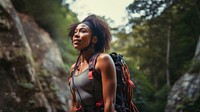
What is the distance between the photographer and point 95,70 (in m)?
2.57

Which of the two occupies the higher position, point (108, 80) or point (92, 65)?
point (92, 65)

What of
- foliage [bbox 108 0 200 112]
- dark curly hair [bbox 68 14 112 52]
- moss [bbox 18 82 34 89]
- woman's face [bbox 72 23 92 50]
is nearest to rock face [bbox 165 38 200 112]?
foliage [bbox 108 0 200 112]

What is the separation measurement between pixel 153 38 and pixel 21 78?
14892 millimetres

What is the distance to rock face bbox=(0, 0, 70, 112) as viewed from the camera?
322 inches

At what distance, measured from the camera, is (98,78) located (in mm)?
2588

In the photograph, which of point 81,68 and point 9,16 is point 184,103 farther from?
point 81,68

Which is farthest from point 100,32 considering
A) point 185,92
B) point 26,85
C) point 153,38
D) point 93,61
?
point 153,38

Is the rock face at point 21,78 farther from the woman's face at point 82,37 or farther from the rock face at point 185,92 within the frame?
the woman's face at point 82,37

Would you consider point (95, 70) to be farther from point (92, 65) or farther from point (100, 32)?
point (100, 32)

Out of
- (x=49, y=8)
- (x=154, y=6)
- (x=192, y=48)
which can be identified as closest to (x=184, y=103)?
(x=154, y=6)

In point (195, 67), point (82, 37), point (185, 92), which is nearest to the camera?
point (82, 37)

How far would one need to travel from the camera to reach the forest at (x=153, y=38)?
14367mm

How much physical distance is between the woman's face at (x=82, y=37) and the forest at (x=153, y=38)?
9.22 meters

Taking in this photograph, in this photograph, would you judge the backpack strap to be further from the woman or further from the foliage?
the foliage
